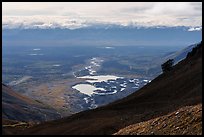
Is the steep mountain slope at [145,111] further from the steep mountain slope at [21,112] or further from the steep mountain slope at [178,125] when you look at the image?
the steep mountain slope at [21,112]

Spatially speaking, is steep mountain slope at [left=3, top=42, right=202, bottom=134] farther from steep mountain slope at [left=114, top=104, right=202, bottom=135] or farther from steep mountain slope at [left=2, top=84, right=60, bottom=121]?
steep mountain slope at [left=2, top=84, right=60, bottom=121]

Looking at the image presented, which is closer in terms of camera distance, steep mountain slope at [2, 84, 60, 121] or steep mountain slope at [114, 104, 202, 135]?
steep mountain slope at [114, 104, 202, 135]

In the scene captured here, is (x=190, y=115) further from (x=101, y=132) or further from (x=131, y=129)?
(x=101, y=132)

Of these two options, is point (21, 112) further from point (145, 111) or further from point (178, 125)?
point (178, 125)

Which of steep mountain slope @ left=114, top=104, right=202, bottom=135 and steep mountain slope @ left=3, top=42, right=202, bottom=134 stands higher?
steep mountain slope @ left=114, top=104, right=202, bottom=135

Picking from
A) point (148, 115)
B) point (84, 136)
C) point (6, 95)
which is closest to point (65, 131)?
point (84, 136)

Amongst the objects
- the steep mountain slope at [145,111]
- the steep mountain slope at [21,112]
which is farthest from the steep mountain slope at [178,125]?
the steep mountain slope at [21,112]

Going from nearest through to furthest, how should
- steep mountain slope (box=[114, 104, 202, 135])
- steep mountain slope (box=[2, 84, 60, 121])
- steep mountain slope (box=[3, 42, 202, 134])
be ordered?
steep mountain slope (box=[114, 104, 202, 135]) → steep mountain slope (box=[3, 42, 202, 134]) → steep mountain slope (box=[2, 84, 60, 121])

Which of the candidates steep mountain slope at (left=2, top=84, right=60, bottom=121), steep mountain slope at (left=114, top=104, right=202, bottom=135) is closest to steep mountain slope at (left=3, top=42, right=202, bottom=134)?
steep mountain slope at (left=114, top=104, right=202, bottom=135)
